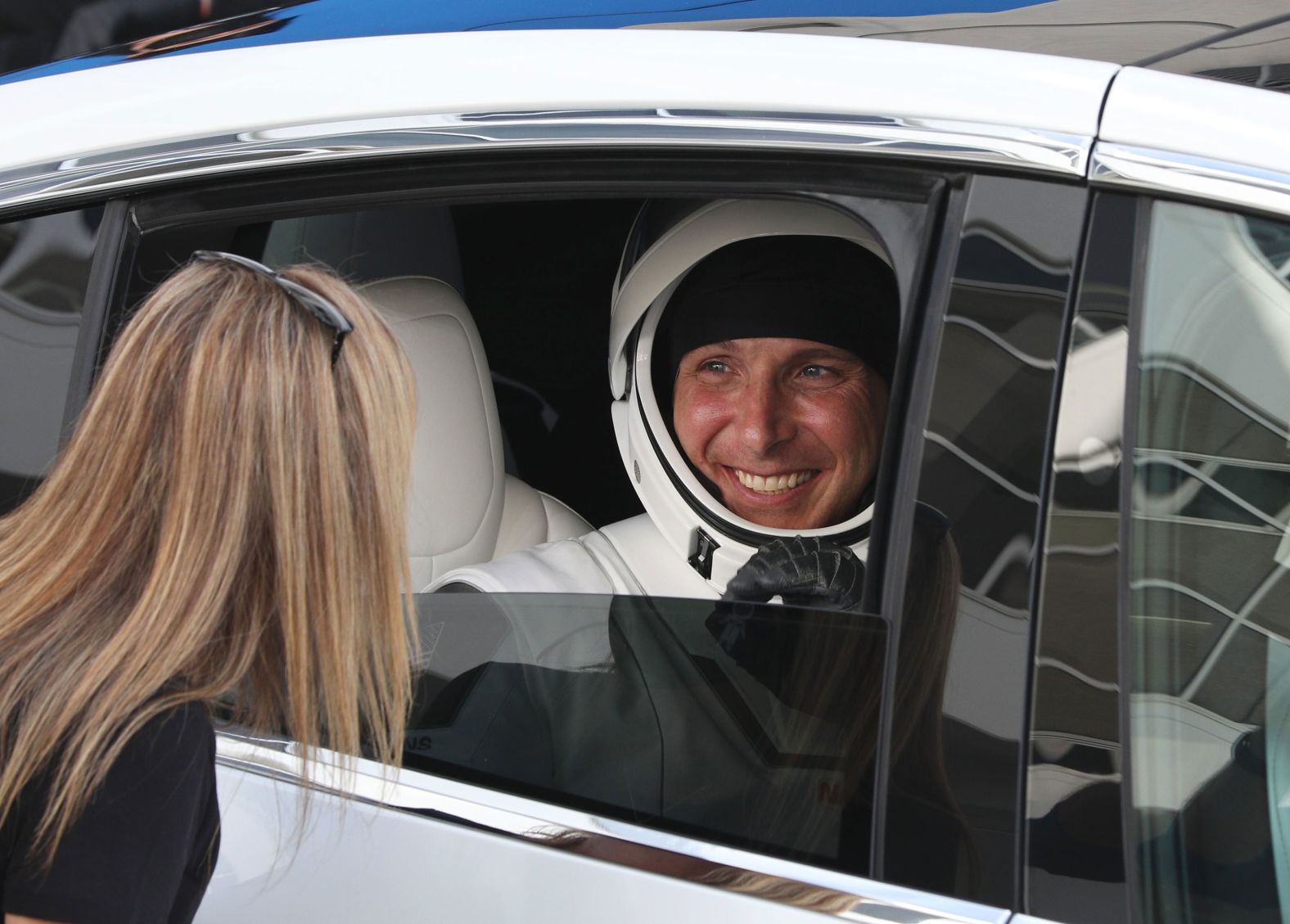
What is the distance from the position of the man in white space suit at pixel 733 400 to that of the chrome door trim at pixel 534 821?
520 mm

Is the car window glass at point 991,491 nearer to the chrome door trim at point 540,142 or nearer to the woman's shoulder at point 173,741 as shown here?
the chrome door trim at point 540,142

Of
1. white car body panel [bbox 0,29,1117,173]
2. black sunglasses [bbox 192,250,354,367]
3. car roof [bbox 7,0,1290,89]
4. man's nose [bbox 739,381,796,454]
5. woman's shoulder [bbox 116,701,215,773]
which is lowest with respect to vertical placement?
woman's shoulder [bbox 116,701,215,773]

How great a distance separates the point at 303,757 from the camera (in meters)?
1.17

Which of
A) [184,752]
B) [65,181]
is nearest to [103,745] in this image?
[184,752]

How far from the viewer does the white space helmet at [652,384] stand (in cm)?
182

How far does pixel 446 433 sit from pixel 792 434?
539mm

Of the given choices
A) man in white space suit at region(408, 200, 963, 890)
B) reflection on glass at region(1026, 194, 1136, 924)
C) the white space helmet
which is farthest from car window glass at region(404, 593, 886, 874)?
the white space helmet

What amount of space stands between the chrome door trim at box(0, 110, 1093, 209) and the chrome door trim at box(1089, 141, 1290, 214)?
0.9 inches

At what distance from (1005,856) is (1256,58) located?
726 mm

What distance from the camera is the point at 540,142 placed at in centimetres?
126

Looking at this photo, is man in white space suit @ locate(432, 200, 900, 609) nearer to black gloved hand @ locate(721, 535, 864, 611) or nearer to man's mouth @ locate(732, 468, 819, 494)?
man's mouth @ locate(732, 468, 819, 494)

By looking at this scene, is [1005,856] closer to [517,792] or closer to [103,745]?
[517,792]

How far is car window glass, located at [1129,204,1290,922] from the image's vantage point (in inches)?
41.3

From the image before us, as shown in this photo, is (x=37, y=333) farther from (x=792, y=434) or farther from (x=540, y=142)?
(x=792, y=434)
